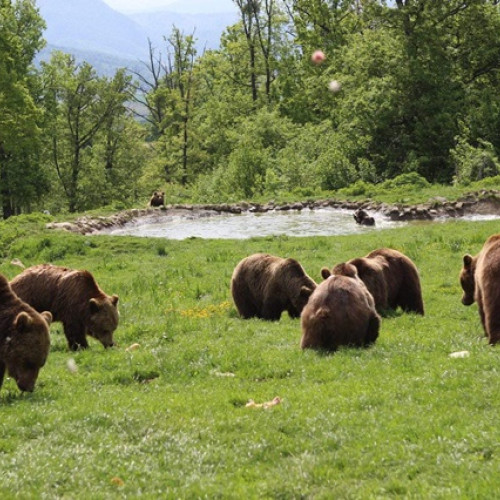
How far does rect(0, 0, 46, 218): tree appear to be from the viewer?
44.0 m

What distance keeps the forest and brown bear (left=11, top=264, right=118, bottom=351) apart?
91.5 feet

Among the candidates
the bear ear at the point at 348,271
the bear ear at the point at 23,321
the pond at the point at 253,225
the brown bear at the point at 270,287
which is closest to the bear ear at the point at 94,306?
the bear ear at the point at 23,321

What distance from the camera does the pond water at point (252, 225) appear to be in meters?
31.1

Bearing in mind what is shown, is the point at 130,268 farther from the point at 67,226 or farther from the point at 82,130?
the point at 82,130

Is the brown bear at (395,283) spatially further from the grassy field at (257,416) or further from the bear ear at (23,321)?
→ the bear ear at (23,321)

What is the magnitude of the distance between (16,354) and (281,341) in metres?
4.72

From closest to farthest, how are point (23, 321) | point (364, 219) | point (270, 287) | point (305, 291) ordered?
1. point (23, 321)
2. point (305, 291)
3. point (270, 287)
4. point (364, 219)

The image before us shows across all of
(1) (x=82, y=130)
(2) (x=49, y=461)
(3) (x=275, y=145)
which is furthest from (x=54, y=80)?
(2) (x=49, y=461)

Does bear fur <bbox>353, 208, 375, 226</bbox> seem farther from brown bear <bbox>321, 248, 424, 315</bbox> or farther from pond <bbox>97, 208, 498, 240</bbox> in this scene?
brown bear <bbox>321, 248, 424, 315</bbox>

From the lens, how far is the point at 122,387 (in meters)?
10.2

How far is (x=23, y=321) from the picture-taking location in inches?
363

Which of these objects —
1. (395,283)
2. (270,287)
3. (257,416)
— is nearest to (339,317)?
(257,416)

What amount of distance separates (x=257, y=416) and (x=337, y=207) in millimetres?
31011

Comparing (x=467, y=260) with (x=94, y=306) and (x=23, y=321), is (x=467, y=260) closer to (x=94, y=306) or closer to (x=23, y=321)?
(x=94, y=306)
